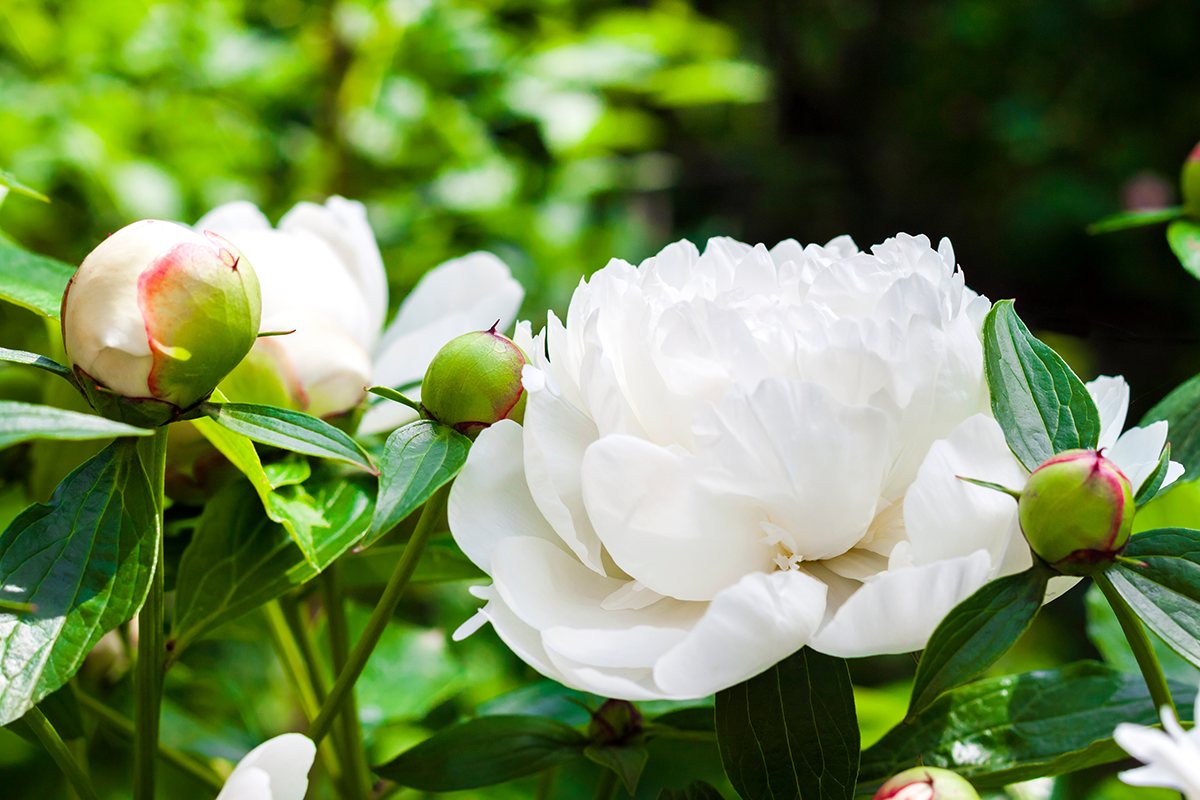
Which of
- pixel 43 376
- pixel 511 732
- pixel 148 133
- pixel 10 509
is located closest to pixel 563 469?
pixel 511 732

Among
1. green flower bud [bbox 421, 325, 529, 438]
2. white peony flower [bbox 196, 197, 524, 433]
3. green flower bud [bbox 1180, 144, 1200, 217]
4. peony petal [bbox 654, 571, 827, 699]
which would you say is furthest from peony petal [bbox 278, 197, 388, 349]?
green flower bud [bbox 1180, 144, 1200, 217]

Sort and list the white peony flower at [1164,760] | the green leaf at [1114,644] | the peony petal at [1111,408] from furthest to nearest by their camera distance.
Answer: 1. the green leaf at [1114,644]
2. the peony petal at [1111,408]
3. the white peony flower at [1164,760]

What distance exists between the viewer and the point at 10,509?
0.55 metres

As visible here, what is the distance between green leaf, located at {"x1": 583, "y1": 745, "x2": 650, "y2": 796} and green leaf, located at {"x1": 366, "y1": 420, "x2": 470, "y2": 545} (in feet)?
0.38

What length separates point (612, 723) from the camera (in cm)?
35

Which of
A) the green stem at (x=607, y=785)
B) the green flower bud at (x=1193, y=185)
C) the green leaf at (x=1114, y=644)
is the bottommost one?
the green stem at (x=607, y=785)

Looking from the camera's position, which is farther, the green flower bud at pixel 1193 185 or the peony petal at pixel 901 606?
the green flower bud at pixel 1193 185

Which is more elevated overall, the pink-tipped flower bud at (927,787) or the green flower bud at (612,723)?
the pink-tipped flower bud at (927,787)

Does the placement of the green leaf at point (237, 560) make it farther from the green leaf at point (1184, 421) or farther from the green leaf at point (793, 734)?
the green leaf at point (1184, 421)

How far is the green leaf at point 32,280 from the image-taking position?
33 cm

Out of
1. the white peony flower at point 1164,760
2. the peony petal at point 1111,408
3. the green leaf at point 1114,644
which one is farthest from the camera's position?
the green leaf at point 1114,644

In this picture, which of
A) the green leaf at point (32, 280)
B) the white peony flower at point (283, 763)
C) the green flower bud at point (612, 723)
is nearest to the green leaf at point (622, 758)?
the green flower bud at point (612, 723)

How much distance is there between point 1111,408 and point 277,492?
26 centimetres

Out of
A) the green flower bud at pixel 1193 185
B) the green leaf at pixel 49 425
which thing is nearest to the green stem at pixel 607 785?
the green leaf at pixel 49 425
